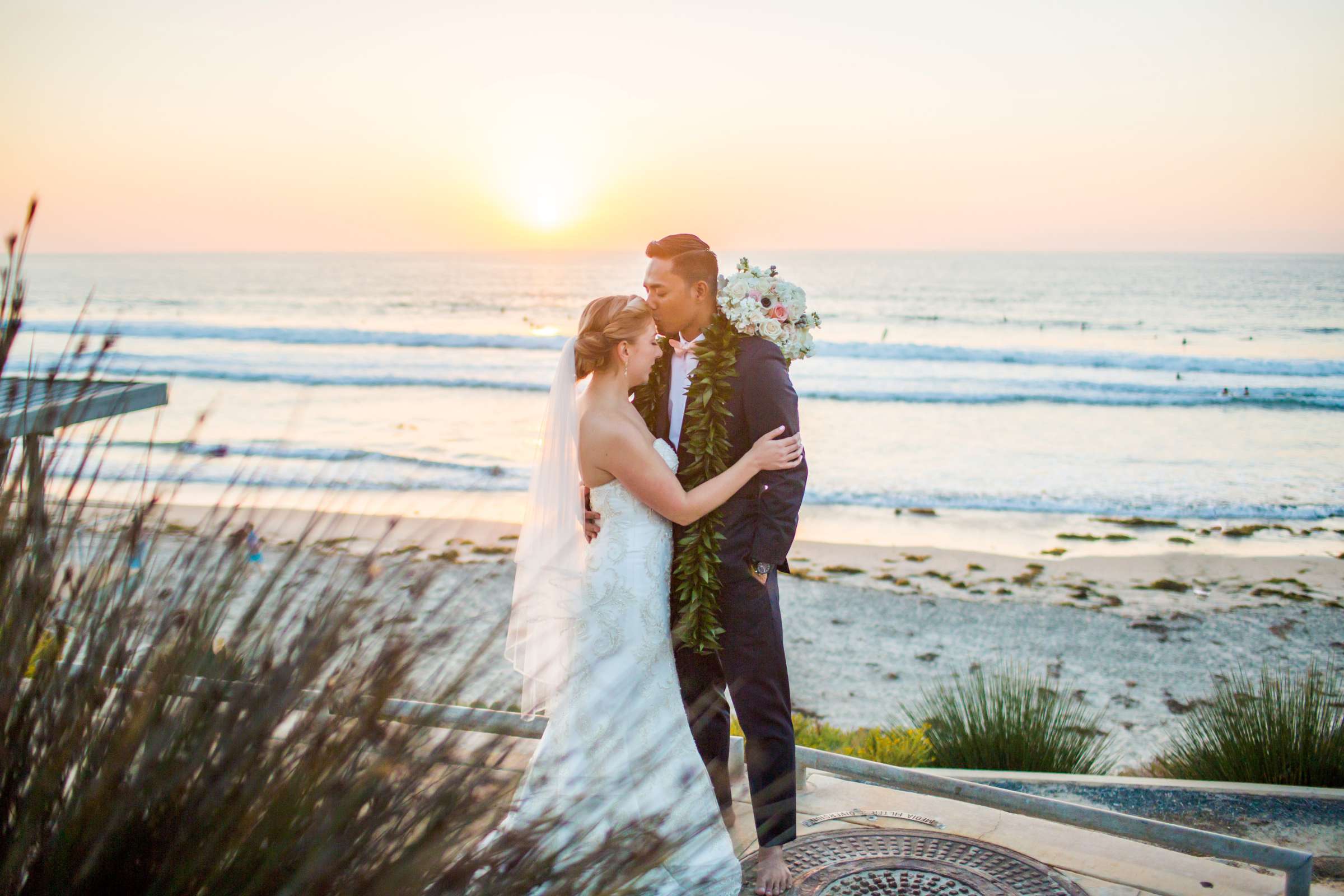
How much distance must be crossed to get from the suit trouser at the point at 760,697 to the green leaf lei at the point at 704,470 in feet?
0.25

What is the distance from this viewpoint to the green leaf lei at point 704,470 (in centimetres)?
367

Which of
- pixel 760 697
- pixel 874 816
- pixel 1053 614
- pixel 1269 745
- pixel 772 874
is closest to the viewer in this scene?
pixel 772 874

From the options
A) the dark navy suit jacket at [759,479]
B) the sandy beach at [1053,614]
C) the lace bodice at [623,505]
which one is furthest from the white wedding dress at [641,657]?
the sandy beach at [1053,614]

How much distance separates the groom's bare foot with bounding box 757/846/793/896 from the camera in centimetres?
348

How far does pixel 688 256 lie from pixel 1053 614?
6.41 meters

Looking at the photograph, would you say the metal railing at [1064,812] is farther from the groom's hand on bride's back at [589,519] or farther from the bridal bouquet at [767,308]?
the bridal bouquet at [767,308]

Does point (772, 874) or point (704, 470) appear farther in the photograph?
point (704, 470)

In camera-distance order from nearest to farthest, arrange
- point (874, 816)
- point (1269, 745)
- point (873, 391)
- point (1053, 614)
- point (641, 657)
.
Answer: point (641, 657)
point (874, 816)
point (1269, 745)
point (1053, 614)
point (873, 391)

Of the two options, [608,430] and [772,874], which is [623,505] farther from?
[772,874]

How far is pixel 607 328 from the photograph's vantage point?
12.0 feet

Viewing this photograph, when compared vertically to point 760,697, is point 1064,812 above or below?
below

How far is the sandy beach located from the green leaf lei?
6.77 feet

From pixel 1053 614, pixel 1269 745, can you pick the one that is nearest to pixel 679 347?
pixel 1269 745

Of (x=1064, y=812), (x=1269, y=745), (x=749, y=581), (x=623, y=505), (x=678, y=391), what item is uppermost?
(x=678, y=391)
